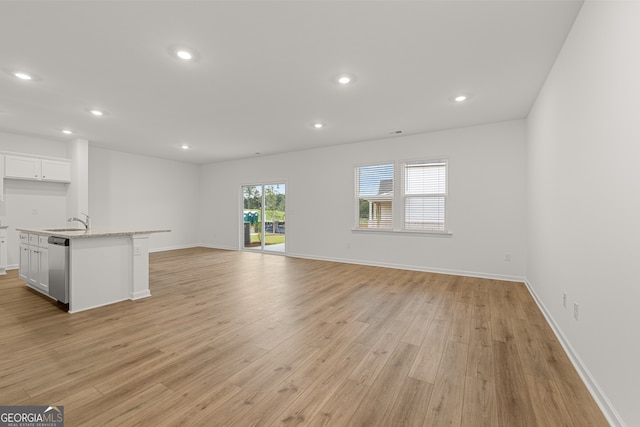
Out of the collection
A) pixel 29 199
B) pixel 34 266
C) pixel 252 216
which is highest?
pixel 29 199

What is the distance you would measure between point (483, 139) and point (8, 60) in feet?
21.6

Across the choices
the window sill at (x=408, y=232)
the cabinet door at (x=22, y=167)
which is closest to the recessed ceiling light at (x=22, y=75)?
the cabinet door at (x=22, y=167)

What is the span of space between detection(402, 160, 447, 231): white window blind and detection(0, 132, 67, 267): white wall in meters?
7.70

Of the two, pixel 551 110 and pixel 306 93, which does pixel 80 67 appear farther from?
pixel 551 110

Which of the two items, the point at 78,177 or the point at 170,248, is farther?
the point at 170,248

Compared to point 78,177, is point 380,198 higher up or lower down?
lower down

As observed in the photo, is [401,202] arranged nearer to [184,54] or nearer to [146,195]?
[184,54]

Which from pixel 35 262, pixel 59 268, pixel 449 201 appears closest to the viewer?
pixel 59 268

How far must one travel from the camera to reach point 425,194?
5.38 m

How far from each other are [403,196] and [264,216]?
4.11 meters

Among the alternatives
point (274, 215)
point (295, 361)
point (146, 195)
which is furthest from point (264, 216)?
point (295, 361)

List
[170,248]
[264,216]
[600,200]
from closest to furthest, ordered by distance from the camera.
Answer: [600,200] < [264,216] < [170,248]

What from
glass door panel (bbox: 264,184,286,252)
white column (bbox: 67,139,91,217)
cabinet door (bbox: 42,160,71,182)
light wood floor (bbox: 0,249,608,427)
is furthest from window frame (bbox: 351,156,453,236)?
cabinet door (bbox: 42,160,71,182)

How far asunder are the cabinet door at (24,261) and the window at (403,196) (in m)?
5.77
